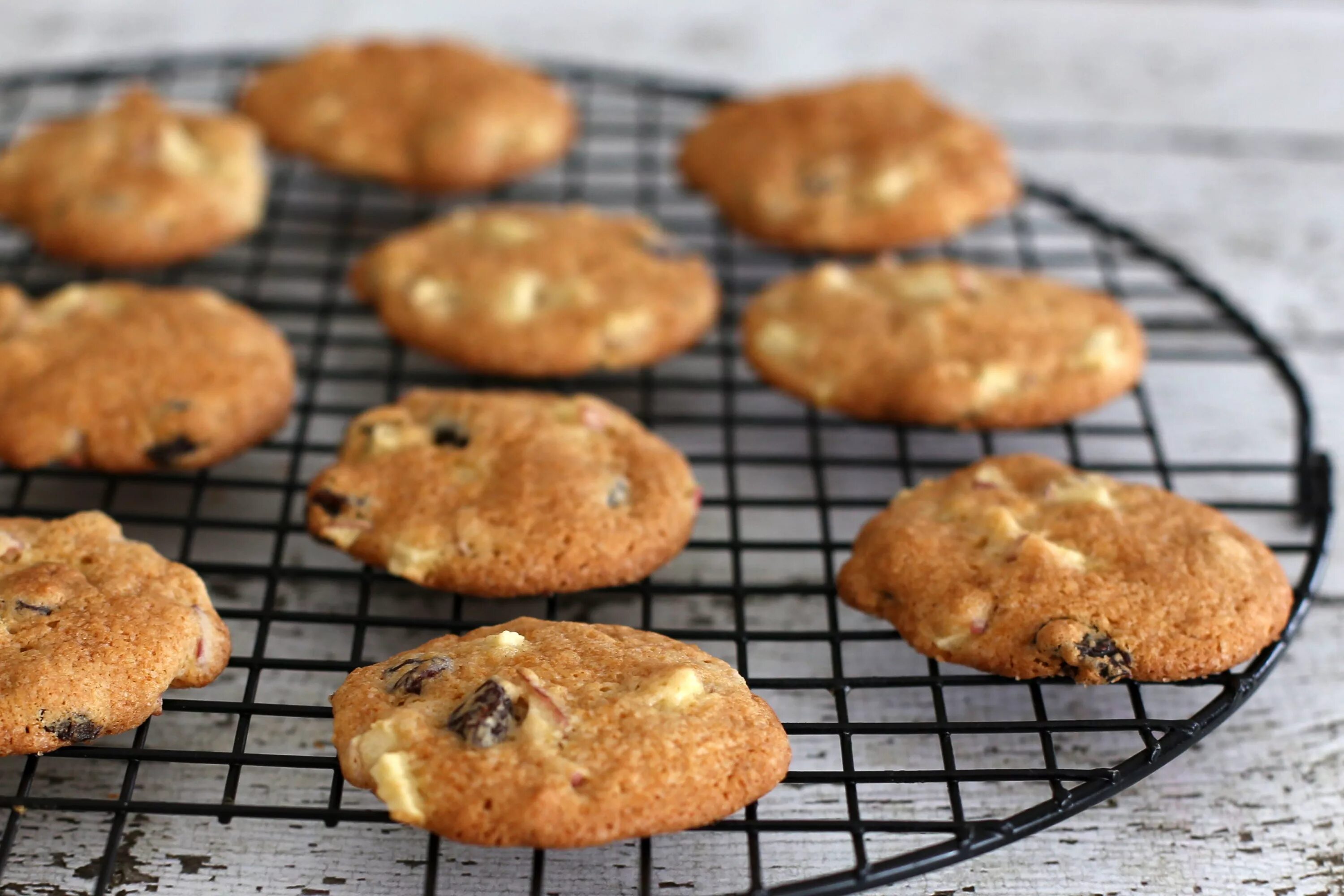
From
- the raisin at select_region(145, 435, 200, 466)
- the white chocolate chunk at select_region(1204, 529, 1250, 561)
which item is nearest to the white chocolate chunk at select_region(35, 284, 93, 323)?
the raisin at select_region(145, 435, 200, 466)

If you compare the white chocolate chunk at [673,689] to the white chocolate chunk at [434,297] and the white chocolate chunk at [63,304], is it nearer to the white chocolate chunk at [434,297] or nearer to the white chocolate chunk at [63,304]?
the white chocolate chunk at [434,297]

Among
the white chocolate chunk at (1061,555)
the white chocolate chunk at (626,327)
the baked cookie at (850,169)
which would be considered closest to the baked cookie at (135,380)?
the white chocolate chunk at (626,327)

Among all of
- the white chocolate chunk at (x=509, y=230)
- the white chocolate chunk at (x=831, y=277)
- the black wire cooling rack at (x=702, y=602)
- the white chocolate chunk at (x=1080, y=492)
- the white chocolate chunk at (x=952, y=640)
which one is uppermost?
the white chocolate chunk at (x=1080, y=492)

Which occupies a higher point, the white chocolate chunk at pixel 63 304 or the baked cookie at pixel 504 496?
the baked cookie at pixel 504 496

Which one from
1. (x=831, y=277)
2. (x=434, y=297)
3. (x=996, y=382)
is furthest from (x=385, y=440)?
(x=996, y=382)

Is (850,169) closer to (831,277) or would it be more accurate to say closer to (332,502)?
(831,277)

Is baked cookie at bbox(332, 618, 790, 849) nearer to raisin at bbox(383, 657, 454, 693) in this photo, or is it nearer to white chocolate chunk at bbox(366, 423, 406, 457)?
raisin at bbox(383, 657, 454, 693)
